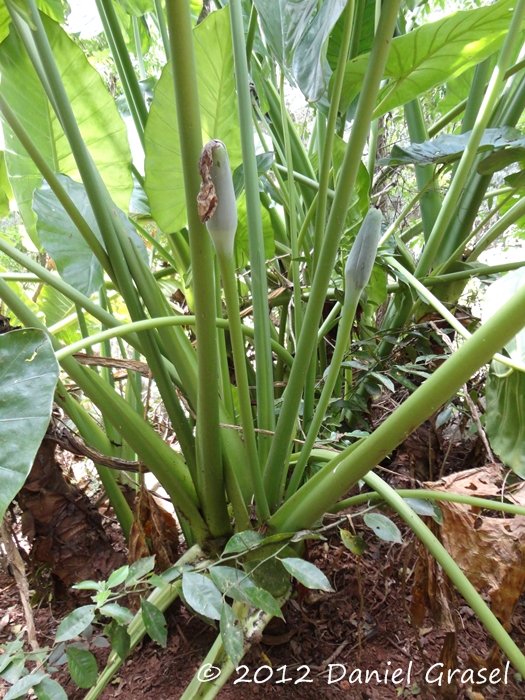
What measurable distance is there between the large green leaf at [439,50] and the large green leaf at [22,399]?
0.55 metres

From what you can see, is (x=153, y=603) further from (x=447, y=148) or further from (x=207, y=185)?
(x=447, y=148)

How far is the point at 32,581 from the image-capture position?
0.70 metres

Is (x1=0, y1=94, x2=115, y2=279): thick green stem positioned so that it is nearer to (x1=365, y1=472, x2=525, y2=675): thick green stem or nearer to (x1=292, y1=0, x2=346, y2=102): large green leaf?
(x1=292, y1=0, x2=346, y2=102): large green leaf

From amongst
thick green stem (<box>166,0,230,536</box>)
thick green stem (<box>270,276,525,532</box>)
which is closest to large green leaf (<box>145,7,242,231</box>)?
thick green stem (<box>166,0,230,536</box>)

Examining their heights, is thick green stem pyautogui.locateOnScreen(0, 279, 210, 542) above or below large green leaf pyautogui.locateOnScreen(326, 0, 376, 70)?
below

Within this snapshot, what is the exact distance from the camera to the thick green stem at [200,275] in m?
0.29

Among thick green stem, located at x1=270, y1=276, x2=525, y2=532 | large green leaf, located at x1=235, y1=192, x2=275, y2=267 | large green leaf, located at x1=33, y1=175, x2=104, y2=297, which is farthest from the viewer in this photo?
large green leaf, located at x1=235, y1=192, x2=275, y2=267

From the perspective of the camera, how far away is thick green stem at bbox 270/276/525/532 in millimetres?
288

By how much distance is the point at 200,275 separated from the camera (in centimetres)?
37

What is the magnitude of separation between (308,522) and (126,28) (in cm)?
135

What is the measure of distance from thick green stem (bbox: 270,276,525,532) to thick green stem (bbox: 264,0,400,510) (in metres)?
0.06

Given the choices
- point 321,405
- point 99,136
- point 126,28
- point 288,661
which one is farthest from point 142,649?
point 126,28

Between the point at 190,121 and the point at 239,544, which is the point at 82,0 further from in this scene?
the point at 239,544

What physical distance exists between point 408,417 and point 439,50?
24.3 inches
